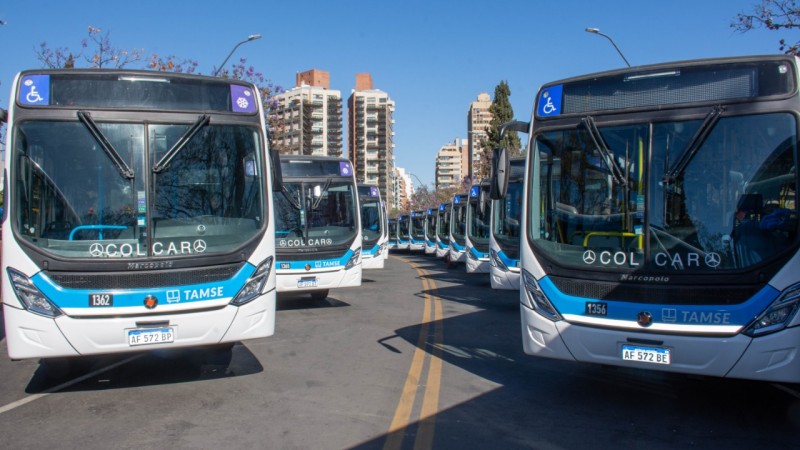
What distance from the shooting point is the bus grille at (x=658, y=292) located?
5590 millimetres

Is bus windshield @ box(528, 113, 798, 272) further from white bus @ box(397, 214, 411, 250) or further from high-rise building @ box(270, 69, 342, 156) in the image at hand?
high-rise building @ box(270, 69, 342, 156)

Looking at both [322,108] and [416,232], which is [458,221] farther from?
[322,108]

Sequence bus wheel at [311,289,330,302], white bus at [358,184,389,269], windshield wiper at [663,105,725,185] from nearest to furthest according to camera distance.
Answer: windshield wiper at [663,105,725,185], bus wheel at [311,289,330,302], white bus at [358,184,389,269]

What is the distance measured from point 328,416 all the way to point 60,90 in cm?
422

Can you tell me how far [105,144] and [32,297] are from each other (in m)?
1.64

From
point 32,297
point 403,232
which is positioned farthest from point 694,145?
point 403,232

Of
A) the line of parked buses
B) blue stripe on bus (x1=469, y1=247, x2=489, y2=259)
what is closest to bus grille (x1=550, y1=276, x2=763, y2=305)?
the line of parked buses

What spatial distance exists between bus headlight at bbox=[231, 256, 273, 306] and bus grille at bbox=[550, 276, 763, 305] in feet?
9.98

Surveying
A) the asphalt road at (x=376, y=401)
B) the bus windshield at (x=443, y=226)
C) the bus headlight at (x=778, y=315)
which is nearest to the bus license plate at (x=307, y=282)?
the asphalt road at (x=376, y=401)

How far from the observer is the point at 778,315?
541 centimetres

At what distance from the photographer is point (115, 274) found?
6.45m

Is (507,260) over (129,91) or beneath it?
beneath

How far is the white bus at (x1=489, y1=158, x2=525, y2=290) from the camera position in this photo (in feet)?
47.9

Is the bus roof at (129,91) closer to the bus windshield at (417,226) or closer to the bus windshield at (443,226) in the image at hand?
the bus windshield at (443,226)
